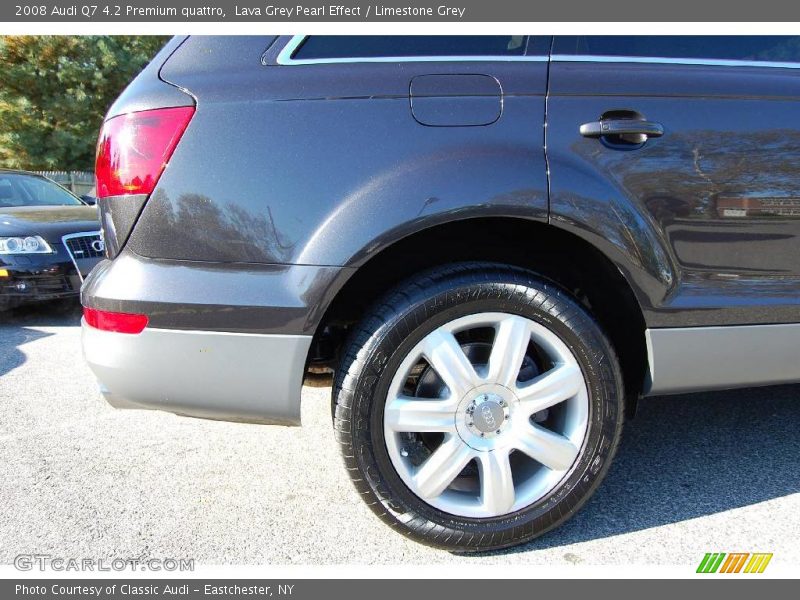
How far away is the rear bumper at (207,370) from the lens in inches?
65.1

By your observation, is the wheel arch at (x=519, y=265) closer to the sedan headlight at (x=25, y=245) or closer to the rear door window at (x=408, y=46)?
the rear door window at (x=408, y=46)

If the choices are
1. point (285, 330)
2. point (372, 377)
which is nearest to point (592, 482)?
point (372, 377)

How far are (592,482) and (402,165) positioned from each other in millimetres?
1197

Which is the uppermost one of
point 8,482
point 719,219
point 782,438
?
point 719,219

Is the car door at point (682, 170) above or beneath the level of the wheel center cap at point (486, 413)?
above

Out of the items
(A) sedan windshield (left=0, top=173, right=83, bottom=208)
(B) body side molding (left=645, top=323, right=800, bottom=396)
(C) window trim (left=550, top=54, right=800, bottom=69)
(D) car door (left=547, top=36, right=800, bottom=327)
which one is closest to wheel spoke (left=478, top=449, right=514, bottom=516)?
(B) body side molding (left=645, top=323, right=800, bottom=396)

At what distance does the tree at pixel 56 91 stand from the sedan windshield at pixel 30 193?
11429mm

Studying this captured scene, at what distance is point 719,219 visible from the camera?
1713mm

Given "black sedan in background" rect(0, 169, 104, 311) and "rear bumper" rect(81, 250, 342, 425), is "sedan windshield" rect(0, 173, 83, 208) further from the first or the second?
"rear bumper" rect(81, 250, 342, 425)

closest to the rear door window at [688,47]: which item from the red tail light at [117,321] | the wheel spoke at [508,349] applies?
the wheel spoke at [508,349]

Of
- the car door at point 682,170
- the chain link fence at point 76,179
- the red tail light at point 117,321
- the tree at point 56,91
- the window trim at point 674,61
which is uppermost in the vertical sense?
the window trim at point 674,61

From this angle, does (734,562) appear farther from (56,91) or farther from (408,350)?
(56,91)

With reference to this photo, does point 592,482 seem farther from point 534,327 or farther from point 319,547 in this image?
point 319,547

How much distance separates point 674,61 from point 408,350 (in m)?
1.26
